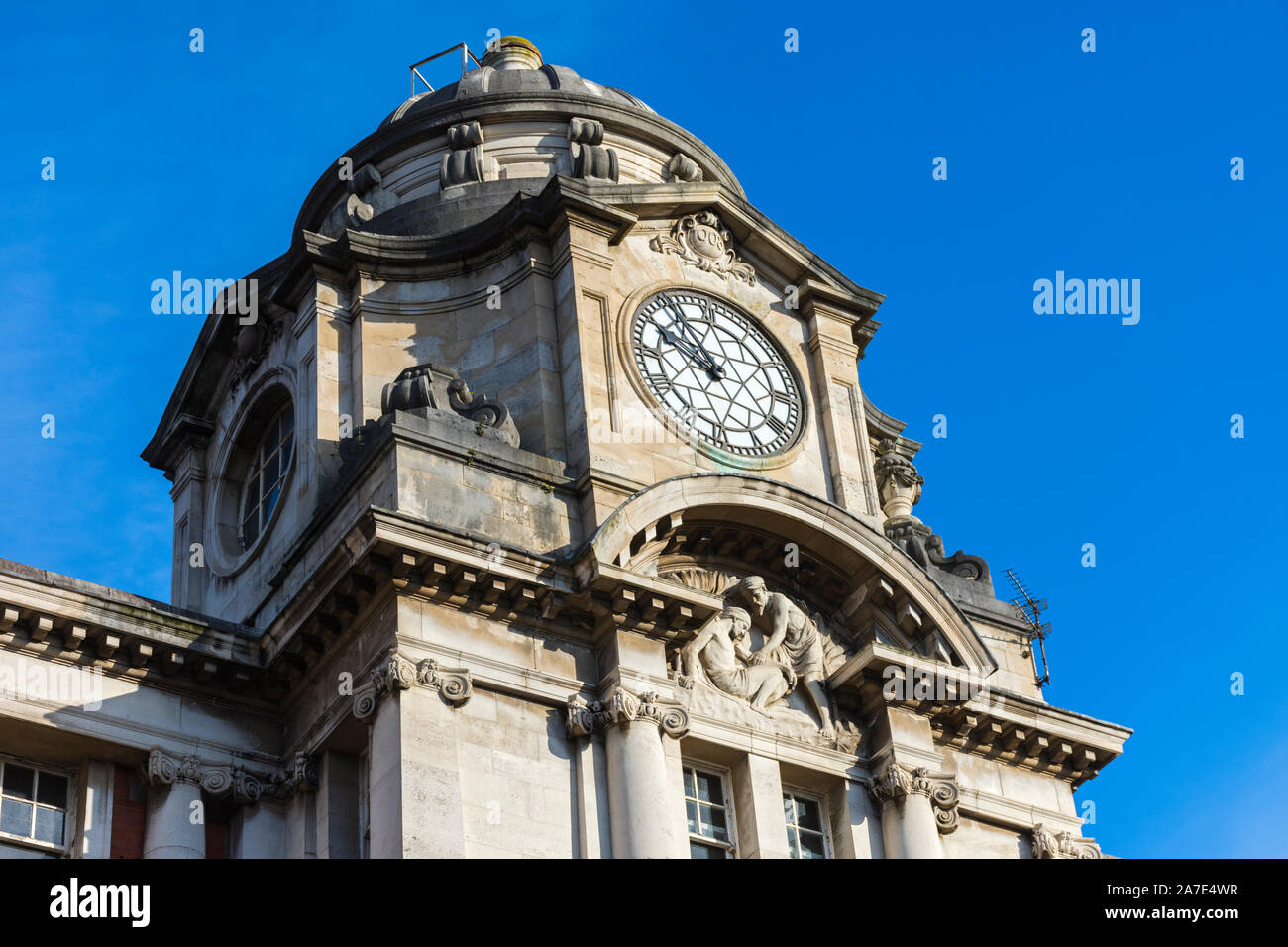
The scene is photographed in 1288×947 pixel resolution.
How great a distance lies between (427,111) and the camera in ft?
132

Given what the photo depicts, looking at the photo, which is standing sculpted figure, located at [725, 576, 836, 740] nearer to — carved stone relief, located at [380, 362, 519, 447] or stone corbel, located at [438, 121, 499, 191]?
carved stone relief, located at [380, 362, 519, 447]

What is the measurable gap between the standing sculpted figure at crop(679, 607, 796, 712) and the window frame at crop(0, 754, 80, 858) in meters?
8.17

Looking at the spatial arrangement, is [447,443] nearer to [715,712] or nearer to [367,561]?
[367,561]

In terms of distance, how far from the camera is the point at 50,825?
1177 inches

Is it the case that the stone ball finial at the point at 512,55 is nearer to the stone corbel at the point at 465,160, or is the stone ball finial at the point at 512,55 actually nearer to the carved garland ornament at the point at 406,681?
the stone corbel at the point at 465,160

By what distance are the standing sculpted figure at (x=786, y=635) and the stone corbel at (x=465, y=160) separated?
936 centimetres

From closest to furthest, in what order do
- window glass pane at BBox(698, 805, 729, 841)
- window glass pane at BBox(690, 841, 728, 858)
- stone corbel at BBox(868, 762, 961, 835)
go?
window glass pane at BBox(690, 841, 728, 858) → window glass pane at BBox(698, 805, 729, 841) → stone corbel at BBox(868, 762, 961, 835)

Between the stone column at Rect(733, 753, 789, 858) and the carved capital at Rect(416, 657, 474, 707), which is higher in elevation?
the carved capital at Rect(416, 657, 474, 707)

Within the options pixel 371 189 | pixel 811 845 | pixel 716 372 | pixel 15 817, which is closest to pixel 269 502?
pixel 371 189

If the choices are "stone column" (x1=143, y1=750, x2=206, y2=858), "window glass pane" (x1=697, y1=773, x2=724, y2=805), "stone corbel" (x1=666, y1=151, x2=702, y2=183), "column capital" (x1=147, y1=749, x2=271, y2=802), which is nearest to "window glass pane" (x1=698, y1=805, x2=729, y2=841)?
"window glass pane" (x1=697, y1=773, x2=724, y2=805)

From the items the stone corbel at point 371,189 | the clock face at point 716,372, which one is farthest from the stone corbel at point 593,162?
the stone corbel at point 371,189

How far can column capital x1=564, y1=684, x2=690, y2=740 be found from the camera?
3009 cm
